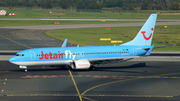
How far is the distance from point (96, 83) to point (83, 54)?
9.88 meters

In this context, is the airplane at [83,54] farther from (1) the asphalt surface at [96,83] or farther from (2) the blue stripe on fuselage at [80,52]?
(1) the asphalt surface at [96,83]

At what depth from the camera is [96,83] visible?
39.0 metres

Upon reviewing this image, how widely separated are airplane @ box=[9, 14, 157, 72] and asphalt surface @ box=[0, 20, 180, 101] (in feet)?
5.94

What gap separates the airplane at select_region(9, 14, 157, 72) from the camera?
4512 centimetres

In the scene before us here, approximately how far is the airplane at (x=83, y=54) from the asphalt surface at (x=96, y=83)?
1811 millimetres

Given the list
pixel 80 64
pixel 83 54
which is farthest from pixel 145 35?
pixel 80 64

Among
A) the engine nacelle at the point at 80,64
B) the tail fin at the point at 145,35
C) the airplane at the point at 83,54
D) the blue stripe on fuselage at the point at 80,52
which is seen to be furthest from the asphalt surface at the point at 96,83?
the tail fin at the point at 145,35

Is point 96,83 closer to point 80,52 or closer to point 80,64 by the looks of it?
point 80,64

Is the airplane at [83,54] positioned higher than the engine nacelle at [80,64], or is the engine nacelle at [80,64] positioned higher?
the airplane at [83,54]

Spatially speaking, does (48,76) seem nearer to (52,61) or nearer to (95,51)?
(52,61)

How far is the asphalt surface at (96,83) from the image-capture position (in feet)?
107

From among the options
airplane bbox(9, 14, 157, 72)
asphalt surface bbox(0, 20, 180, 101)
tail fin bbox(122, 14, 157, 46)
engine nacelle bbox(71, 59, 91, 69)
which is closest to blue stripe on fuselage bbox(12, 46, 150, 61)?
airplane bbox(9, 14, 157, 72)

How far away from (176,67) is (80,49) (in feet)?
67.5

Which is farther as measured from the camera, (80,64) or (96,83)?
(80,64)
